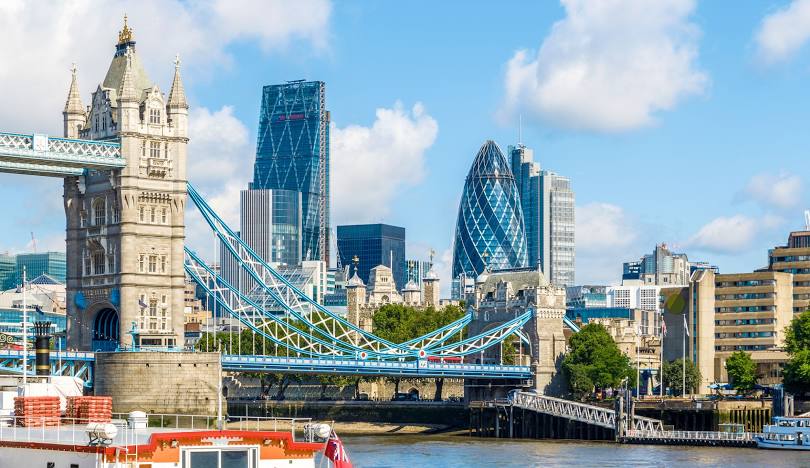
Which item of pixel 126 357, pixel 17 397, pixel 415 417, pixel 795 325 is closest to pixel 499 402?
pixel 415 417

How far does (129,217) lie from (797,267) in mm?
64662

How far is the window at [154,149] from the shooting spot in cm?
9312

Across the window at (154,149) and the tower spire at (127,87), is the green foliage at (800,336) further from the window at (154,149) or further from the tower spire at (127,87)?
the tower spire at (127,87)

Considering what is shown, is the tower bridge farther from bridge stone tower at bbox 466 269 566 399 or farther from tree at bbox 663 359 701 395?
tree at bbox 663 359 701 395

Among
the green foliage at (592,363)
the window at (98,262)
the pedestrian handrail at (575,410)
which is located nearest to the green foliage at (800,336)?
the green foliage at (592,363)

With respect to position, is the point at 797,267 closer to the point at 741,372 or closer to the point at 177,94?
the point at 741,372

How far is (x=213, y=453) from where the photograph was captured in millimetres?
31969

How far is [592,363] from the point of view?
117688 millimetres

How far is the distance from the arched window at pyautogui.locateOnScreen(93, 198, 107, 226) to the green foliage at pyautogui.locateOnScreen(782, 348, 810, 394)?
1719 inches

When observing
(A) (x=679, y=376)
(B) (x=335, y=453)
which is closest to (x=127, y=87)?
(A) (x=679, y=376)

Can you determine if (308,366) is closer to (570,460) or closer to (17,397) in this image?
(570,460)

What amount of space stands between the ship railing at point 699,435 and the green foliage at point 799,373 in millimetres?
13519

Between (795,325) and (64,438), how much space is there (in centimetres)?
8270

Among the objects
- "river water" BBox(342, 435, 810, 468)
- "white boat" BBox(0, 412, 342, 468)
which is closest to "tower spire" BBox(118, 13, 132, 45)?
"river water" BBox(342, 435, 810, 468)
